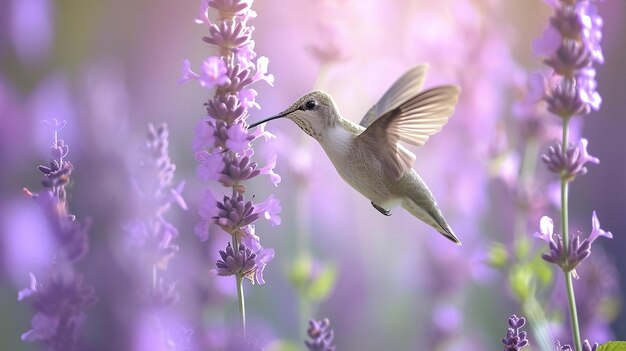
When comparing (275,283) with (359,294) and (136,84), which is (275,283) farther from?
(136,84)

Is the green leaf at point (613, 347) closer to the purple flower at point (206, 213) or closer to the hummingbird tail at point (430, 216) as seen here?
the hummingbird tail at point (430, 216)

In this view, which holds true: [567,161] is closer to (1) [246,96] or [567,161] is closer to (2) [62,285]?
(1) [246,96]

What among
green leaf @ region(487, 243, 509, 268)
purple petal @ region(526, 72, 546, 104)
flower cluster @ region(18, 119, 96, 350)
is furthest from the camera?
green leaf @ region(487, 243, 509, 268)

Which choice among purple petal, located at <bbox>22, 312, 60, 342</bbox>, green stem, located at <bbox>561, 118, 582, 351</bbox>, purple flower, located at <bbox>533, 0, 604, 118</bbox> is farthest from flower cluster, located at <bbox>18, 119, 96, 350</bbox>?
purple flower, located at <bbox>533, 0, 604, 118</bbox>

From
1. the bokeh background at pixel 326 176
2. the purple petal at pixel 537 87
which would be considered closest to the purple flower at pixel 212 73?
the bokeh background at pixel 326 176

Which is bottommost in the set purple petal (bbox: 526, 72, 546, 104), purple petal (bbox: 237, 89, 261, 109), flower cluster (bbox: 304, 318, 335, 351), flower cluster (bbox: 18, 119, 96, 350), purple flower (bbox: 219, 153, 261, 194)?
flower cluster (bbox: 304, 318, 335, 351)

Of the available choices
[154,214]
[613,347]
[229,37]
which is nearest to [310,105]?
[229,37]

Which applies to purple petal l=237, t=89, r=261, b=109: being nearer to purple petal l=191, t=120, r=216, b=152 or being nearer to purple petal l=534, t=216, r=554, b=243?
purple petal l=191, t=120, r=216, b=152

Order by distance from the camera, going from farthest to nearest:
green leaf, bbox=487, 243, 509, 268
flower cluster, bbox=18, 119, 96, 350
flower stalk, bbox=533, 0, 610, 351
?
1. green leaf, bbox=487, 243, 509, 268
2. flower stalk, bbox=533, 0, 610, 351
3. flower cluster, bbox=18, 119, 96, 350
